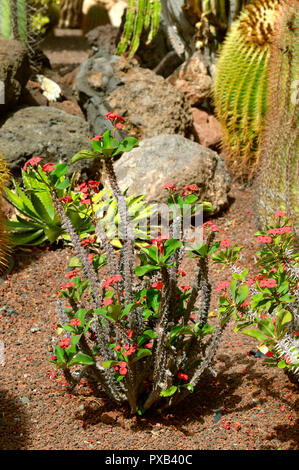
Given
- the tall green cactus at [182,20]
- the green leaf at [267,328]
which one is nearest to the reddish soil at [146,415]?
the green leaf at [267,328]

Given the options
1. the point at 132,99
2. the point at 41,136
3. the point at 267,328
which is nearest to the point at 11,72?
the point at 41,136

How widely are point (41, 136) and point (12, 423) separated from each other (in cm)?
308

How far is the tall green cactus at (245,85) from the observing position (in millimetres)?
5141

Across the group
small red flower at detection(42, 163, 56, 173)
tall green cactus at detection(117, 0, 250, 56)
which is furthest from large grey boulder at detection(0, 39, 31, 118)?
small red flower at detection(42, 163, 56, 173)

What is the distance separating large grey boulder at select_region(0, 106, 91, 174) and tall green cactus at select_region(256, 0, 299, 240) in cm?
188

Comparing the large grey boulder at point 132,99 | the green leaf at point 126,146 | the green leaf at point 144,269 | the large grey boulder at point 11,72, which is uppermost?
the green leaf at point 126,146

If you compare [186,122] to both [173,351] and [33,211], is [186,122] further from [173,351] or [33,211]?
[173,351]

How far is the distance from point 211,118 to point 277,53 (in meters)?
2.34

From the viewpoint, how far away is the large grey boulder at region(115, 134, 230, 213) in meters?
4.63

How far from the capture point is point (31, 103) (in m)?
5.91

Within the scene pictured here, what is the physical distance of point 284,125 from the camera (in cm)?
373

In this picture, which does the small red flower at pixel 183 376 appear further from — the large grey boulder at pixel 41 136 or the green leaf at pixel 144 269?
the large grey boulder at pixel 41 136

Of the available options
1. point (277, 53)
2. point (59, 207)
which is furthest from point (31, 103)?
point (59, 207)

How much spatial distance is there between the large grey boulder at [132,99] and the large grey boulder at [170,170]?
467mm
